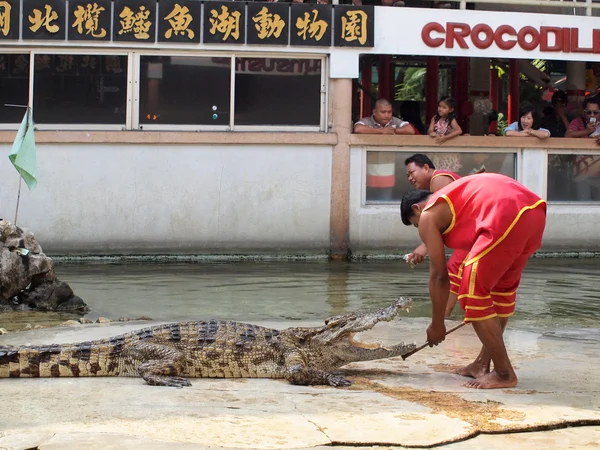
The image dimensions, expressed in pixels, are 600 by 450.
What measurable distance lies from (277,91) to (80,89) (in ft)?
9.65

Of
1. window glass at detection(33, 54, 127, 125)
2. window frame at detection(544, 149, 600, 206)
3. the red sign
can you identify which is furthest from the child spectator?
window glass at detection(33, 54, 127, 125)

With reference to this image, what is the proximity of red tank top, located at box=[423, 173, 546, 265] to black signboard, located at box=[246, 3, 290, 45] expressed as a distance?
886 centimetres

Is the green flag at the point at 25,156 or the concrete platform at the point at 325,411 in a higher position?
the green flag at the point at 25,156

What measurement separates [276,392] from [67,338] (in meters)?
2.41

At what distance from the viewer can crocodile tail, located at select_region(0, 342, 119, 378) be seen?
236 inches

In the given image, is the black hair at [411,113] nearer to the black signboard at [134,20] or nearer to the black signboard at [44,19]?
the black signboard at [134,20]

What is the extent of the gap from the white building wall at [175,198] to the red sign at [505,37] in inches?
98.7

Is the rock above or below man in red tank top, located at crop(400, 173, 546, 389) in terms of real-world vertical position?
below

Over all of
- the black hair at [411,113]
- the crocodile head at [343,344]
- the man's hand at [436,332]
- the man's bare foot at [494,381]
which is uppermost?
the black hair at [411,113]

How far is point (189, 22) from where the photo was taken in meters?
14.0

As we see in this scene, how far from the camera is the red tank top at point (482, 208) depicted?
218 inches

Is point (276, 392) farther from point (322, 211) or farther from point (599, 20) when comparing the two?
point (599, 20)

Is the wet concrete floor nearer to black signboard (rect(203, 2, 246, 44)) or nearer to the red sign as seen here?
black signboard (rect(203, 2, 246, 44))

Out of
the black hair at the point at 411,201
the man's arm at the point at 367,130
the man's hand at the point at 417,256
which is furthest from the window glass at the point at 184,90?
the black hair at the point at 411,201
